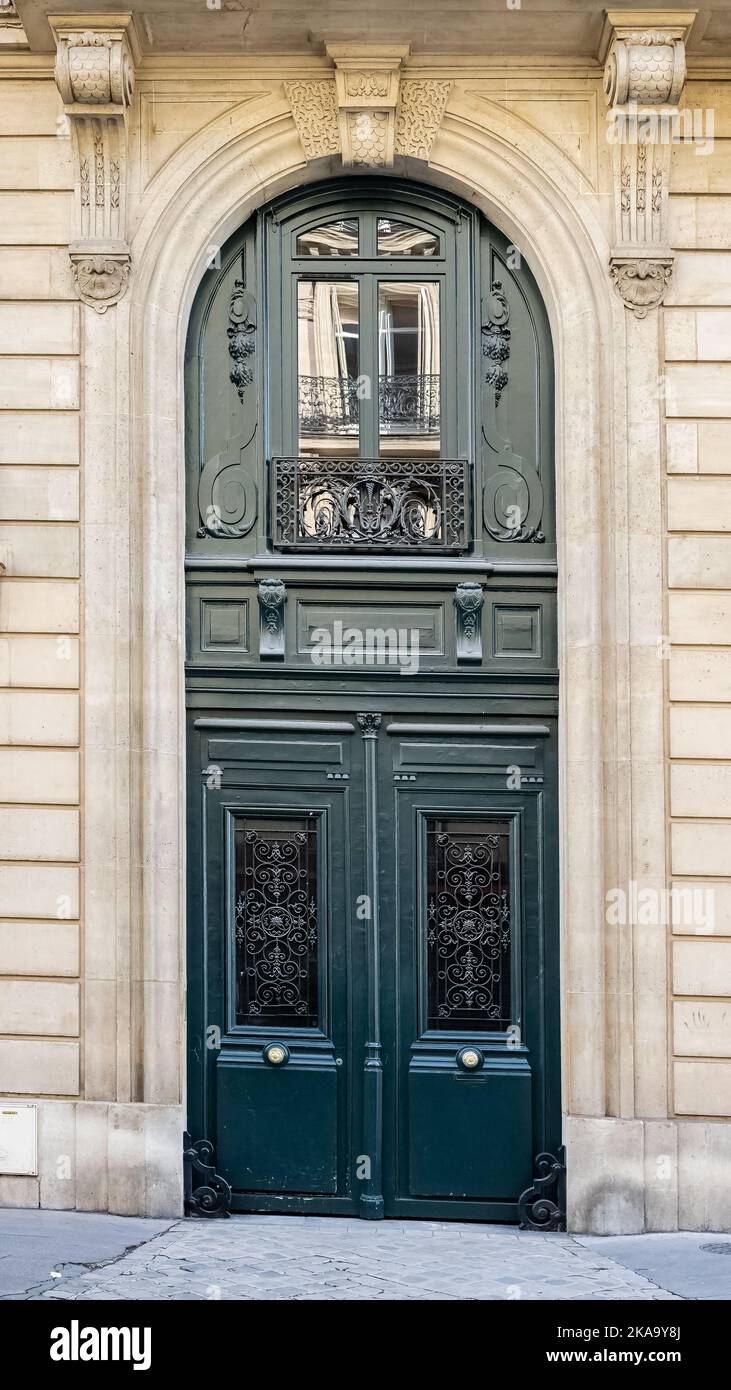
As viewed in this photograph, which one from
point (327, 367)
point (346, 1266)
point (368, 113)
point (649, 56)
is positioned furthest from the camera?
point (327, 367)

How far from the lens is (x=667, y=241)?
8.47 metres

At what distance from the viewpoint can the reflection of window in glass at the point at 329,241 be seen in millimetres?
8961

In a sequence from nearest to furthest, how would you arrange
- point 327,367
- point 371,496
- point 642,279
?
point 642,279 < point 371,496 < point 327,367

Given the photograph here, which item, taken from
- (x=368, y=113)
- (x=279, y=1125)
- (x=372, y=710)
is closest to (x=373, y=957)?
Result: (x=279, y=1125)

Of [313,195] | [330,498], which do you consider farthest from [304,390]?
[313,195]

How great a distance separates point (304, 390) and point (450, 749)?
8.30ft

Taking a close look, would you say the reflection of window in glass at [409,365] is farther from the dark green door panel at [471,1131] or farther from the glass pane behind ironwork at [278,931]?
the dark green door panel at [471,1131]

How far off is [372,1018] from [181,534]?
3.29 m

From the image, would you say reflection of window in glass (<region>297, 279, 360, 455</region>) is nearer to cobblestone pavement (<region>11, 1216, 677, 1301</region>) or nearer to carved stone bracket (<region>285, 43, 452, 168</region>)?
carved stone bracket (<region>285, 43, 452, 168</region>)

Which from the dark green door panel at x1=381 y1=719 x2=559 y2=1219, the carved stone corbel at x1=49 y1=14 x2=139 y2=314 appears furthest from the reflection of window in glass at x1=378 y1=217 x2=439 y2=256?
the dark green door panel at x1=381 y1=719 x2=559 y2=1219

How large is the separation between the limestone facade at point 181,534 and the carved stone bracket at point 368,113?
0.06ft

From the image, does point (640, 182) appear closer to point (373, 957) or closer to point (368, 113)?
point (368, 113)

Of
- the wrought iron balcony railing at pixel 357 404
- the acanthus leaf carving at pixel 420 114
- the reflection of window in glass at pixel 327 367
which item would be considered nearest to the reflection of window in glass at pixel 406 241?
the reflection of window in glass at pixel 327 367

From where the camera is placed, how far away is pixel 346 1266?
24.4 feet
